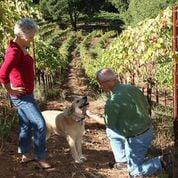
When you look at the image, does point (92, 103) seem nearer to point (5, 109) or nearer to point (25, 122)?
point (5, 109)

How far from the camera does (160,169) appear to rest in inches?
235

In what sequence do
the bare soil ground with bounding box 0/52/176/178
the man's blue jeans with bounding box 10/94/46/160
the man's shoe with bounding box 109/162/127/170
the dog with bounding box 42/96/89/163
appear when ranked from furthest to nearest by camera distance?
the dog with bounding box 42/96/89/163 → the man's shoe with bounding box 109/162/127/170 → the bare soil ground with bounding box 0/52/176/178 → the man's blue jeans with bounding box 10/94/46/160

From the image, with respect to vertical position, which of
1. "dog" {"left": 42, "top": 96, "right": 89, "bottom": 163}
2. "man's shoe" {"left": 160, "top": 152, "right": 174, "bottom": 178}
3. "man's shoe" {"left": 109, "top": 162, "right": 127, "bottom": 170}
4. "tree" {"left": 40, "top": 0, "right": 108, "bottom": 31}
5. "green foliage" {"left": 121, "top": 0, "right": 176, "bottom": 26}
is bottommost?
"man's shoe" {"left": 109, "top": 162, "right": 127, "bottom": 170}

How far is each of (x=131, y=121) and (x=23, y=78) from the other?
52.9 inches

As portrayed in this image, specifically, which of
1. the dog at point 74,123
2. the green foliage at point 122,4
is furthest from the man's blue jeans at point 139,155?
the green foliage at point 122,4

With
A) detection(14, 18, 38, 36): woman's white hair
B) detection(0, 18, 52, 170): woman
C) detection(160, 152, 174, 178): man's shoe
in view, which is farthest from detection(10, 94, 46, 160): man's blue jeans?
detection(160, 152, 174, 178): man's shoe

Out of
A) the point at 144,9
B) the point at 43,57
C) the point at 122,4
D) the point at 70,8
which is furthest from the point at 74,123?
the point at 70,8

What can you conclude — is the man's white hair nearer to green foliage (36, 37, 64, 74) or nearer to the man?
the man

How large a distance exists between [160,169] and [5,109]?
13.0 feet

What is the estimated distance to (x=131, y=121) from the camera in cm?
574

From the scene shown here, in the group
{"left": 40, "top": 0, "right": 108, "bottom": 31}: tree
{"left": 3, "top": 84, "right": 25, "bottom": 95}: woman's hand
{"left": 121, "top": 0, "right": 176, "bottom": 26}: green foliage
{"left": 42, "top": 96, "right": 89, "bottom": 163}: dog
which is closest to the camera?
{"left": 3, "top": 84, "right": 25, "bottom": 95}: woman's hand

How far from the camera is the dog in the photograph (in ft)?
21.3

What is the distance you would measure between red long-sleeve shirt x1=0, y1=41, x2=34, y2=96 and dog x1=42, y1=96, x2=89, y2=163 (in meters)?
0.82

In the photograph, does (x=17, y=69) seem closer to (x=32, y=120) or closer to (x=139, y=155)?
(x=32, y=120)
